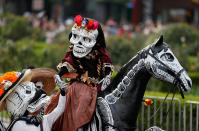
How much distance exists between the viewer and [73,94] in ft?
15.8

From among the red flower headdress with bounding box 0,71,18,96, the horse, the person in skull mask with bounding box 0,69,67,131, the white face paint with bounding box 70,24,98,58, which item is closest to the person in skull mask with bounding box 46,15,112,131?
the white face paint with bounding box 70,24,98,58

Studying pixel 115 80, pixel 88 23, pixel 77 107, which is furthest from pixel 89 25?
pixel 77 107

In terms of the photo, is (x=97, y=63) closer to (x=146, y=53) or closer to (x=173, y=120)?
(x=146, y=53)

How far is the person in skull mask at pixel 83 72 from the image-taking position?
15.5 feet

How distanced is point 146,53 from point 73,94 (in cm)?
98

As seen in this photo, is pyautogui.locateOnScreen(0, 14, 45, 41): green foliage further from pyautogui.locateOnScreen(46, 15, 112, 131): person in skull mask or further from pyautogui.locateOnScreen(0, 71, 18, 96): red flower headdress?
pyautogui.locateOnScreen(0, 71, 18, 96): red flower headdress

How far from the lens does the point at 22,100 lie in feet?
14.8

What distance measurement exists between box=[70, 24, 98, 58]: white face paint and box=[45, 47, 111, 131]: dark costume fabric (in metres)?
0.11

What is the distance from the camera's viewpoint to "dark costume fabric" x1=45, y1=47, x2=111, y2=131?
4699 mm

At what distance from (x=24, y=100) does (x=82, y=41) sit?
1.00 m

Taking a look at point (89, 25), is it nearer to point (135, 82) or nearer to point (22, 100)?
point (135, 82)

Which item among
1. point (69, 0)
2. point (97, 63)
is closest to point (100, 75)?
point (97, 63)

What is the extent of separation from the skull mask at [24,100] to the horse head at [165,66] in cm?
126

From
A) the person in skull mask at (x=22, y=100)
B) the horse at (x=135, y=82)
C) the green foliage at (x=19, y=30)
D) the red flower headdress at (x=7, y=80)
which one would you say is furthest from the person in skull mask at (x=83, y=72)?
the green foliage at (x=19, y=30)
